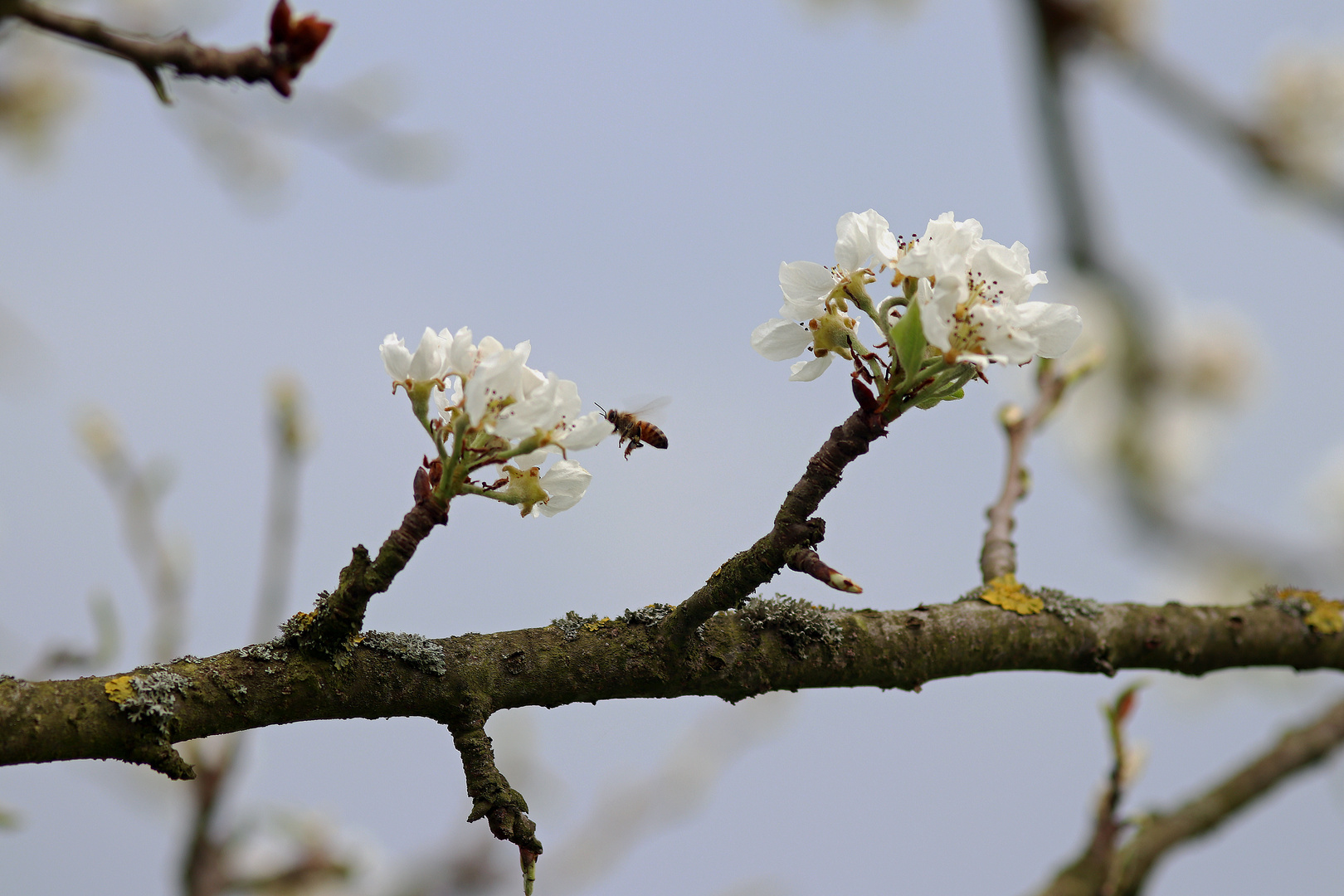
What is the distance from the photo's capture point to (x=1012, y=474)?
8.51 ft

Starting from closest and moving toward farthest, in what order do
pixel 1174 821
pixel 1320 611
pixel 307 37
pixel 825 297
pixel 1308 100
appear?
pixel 307 37 < pixel 825 297 < pixel 1320 611 < pixel 1174 821 < pixel 1308 100

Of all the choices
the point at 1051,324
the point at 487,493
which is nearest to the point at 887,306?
the point at 1051,324

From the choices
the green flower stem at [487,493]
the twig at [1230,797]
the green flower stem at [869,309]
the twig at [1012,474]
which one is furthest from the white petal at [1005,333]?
the twig at [1230,797]

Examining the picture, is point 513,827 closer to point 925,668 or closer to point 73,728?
point 73,728

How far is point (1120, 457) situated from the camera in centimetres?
416

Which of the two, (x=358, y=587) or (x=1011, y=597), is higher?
(x=1011, y=597)

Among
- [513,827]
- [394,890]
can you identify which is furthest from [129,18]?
[513,827]

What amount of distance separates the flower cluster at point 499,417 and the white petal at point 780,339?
0.98 ft

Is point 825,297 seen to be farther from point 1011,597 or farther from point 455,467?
point 1011,597

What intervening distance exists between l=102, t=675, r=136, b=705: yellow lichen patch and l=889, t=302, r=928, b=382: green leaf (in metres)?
1.25

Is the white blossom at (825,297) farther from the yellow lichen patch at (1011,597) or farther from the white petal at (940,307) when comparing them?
the yellow lichen patch at (1011,597)

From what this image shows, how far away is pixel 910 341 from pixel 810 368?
0.79ft

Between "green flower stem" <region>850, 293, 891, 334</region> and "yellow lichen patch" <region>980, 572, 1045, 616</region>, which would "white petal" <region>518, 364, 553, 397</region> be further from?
"yellow lichen patch" <region>980, 572, 1045, 616</region>

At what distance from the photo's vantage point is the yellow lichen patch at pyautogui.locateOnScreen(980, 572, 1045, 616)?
2.09 metres
